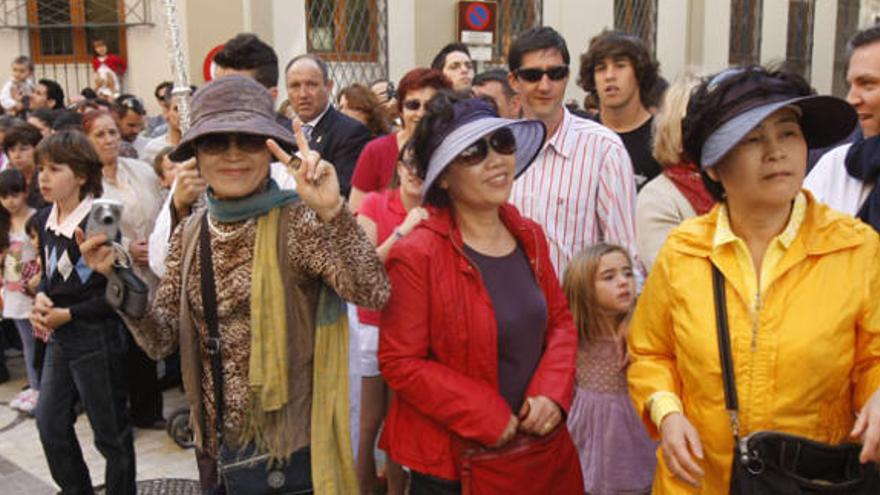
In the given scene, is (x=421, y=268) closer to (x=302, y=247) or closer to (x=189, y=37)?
(x=302, y=247)

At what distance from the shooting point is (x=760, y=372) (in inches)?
85.6

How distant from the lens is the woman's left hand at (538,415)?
2.75 meters

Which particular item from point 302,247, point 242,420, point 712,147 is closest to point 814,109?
point 712,147

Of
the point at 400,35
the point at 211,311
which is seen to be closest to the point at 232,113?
the point at 211,311

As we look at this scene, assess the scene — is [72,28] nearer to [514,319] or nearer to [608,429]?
[608,429]

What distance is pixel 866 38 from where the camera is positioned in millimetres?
3107

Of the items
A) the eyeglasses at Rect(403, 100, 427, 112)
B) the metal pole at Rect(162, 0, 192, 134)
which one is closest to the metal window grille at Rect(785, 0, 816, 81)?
the eyeglasses at Rect(403, 100, 427, 112)

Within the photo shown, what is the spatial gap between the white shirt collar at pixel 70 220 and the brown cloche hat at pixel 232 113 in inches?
70.8

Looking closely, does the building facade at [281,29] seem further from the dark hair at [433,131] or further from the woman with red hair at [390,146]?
the dark hair at [433,131]

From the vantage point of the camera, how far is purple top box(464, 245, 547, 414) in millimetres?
2777

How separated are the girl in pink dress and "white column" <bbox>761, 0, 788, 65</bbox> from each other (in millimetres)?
18595

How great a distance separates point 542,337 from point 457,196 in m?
0.54

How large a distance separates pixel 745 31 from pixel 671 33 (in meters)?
2.98

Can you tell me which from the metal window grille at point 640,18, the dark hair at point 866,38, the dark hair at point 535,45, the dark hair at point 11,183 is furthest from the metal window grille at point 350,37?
the dark hair at point 866,38
